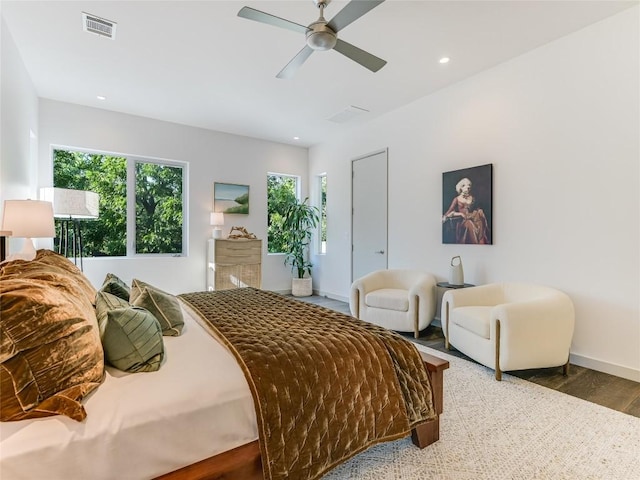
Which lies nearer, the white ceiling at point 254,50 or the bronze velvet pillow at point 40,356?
the bronze velvet pillow at point 40,356

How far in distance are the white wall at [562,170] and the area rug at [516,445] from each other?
1.03m

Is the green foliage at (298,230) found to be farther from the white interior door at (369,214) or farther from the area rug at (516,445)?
the area rug at (516,445)

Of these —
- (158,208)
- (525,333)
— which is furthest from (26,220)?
(525,333)

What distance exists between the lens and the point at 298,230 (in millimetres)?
6359

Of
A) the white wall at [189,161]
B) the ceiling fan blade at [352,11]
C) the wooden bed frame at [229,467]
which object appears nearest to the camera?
the wooden bed frame at [229,467]

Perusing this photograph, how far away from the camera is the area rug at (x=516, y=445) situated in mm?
1629

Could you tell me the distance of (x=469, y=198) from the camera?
3.82 m

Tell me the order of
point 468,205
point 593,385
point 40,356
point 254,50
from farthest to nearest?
point 468,205, point 254,50, point 593,385, point 40,356

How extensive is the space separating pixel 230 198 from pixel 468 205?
3877mm

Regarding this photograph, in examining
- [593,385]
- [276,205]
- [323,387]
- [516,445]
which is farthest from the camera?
[276,205]

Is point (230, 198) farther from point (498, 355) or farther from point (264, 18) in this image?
point (498, 355)

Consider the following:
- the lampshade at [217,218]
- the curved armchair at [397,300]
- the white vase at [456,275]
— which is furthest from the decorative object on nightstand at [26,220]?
the white vase at [456,275]

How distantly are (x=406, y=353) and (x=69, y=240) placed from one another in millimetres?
4992

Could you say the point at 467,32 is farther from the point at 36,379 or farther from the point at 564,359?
the point at 36,379
